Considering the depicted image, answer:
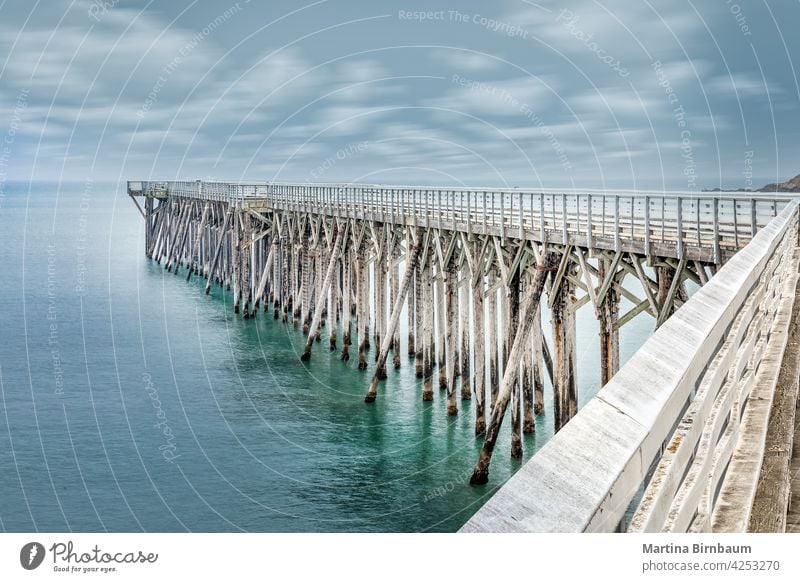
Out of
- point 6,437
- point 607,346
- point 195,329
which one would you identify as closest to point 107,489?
point 6,437

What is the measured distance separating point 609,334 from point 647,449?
11.2m

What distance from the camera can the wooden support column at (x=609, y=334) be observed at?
12.7m

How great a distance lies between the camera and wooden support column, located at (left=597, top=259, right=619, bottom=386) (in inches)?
499

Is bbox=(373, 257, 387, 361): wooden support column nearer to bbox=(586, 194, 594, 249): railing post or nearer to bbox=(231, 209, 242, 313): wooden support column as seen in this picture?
bbox=(586, 194, 594, 249): railing post

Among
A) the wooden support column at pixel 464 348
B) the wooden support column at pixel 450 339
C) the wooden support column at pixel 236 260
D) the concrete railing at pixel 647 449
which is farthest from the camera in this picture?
the wooden support column at pixel 236 260

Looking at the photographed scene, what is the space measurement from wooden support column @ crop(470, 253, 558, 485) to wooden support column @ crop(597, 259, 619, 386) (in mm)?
1394

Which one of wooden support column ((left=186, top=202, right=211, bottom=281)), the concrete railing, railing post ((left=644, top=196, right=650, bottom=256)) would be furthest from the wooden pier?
wooden support column ((left=186, top=202, right=211, bottom=281))

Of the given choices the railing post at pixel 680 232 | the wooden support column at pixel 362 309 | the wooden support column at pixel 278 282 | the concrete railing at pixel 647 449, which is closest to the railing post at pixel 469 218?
the railing post at pixel 680 232

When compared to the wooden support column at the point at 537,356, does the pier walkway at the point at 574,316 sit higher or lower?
higher

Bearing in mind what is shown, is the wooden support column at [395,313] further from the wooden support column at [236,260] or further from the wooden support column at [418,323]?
the wooden support column at [236,260]

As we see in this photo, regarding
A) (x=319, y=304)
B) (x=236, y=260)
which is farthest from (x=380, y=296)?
(x=236, y=260)

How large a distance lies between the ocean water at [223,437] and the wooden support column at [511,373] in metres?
0.36

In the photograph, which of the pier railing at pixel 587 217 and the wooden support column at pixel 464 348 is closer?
the pier railing at pixel 587 217
